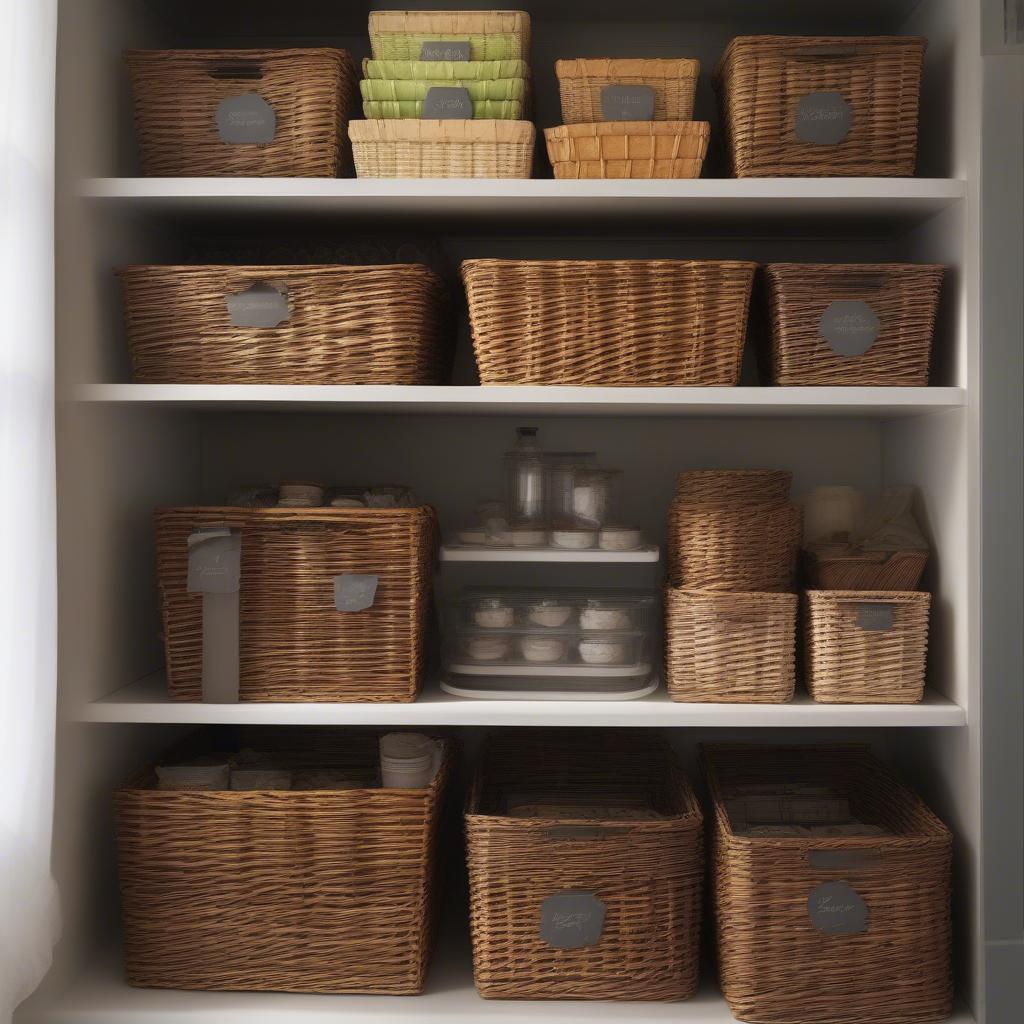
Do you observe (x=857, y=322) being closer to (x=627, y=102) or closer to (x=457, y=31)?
(x=627, y=102)

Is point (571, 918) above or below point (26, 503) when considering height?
below

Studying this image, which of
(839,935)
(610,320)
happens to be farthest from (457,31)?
(839,935)

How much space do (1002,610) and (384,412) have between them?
1.07 meters

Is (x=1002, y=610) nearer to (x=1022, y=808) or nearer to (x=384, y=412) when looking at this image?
(x=1022, y=808)

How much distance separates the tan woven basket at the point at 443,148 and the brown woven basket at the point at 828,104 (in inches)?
13.6

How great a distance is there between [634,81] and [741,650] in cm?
88

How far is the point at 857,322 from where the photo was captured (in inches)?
64.7

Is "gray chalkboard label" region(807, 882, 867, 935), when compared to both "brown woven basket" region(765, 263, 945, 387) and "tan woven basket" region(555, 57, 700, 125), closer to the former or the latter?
"brown woven basket" region(765, 263, 945, 387)

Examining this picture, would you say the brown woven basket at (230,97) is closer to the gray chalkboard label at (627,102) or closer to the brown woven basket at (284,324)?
the brown woven basket at (284,324)

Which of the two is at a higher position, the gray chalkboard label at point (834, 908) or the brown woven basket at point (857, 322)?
the brown woven basket at point (857, 322)

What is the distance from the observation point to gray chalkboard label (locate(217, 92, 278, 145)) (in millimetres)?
1675

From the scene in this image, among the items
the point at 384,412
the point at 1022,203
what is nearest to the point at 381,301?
the point at 384,412

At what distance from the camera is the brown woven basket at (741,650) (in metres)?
1.66

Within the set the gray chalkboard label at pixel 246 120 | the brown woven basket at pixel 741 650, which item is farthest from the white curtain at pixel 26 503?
the brown woven basket at pixel 741 650
